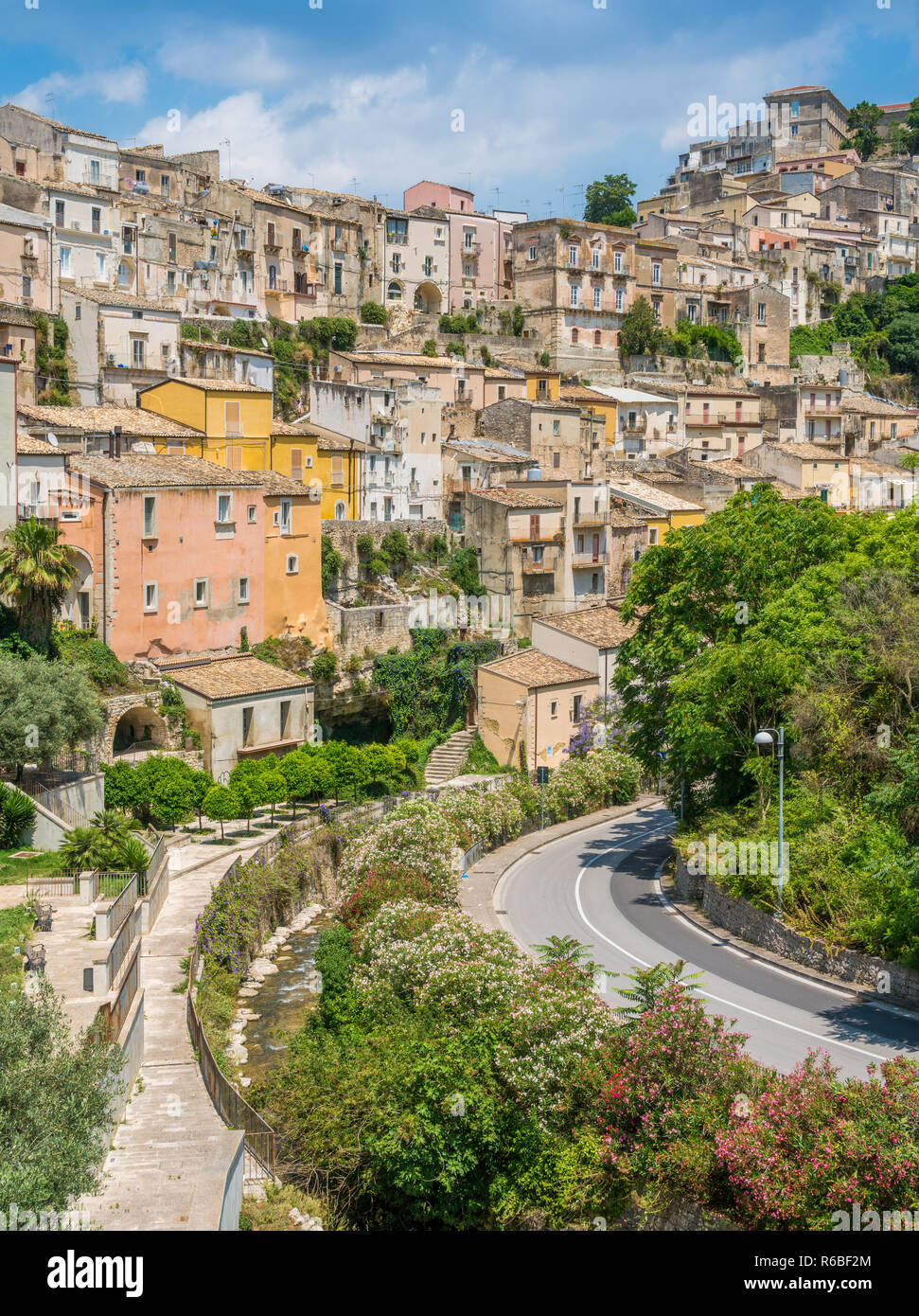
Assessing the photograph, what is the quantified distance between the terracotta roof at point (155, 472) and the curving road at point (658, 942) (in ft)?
53.9

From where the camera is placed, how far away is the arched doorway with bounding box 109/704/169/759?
4144 cm

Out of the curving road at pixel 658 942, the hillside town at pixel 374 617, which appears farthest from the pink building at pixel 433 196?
the curving road at pixel 658 942

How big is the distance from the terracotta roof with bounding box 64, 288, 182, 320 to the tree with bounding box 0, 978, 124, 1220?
44891 mm

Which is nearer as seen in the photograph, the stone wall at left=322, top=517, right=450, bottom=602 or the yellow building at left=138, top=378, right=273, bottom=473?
the yellow building at left=138, top=378, right=273, bottom=473

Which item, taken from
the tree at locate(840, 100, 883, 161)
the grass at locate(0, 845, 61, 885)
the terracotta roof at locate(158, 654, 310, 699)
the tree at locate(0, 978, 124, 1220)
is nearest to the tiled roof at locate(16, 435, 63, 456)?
the terracotta roof at locate(158, 654, 310, 699)

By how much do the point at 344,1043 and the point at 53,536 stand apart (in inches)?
769

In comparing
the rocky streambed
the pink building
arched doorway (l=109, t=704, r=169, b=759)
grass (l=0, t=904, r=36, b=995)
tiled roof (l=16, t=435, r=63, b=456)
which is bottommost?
the rocky streambed

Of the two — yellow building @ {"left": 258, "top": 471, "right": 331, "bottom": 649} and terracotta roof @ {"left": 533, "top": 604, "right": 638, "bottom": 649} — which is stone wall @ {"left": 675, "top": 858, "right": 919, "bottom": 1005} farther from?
yellow building @ {"left": 258, "top": 471, "right": 331, "bottom": 649}

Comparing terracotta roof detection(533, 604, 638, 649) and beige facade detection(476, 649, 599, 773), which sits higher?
terracotta roof detection(533, 604, 638, 649)

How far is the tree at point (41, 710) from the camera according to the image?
33.6m

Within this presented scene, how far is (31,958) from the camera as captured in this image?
2202 centimetres

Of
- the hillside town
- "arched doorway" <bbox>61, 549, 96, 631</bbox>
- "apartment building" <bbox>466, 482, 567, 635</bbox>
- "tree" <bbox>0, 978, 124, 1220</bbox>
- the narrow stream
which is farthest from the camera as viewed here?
"apartment building" <bbox>466, 482, 567, 635</bbox>

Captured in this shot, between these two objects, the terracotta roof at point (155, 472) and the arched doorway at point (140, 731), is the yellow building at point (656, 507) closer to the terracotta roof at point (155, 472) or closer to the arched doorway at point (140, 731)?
the terracotta roof at point (155, 472)

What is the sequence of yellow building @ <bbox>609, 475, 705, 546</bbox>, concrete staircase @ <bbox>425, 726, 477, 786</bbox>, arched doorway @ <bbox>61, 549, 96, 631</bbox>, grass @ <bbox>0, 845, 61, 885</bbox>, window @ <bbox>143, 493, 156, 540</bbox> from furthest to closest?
yellow building @ <bbox>609, 475, 705, 546</bbox> < concrete staircase @ <bbox>425, 726, 477, 786</bbox> < window @ <bbox>143, 493, 156, 540</bbox> < arched doorway @ <bbox>61, 549, 96, 631</bbox> < grass @ <bbox>0, 845, 61, 885</bbox>
